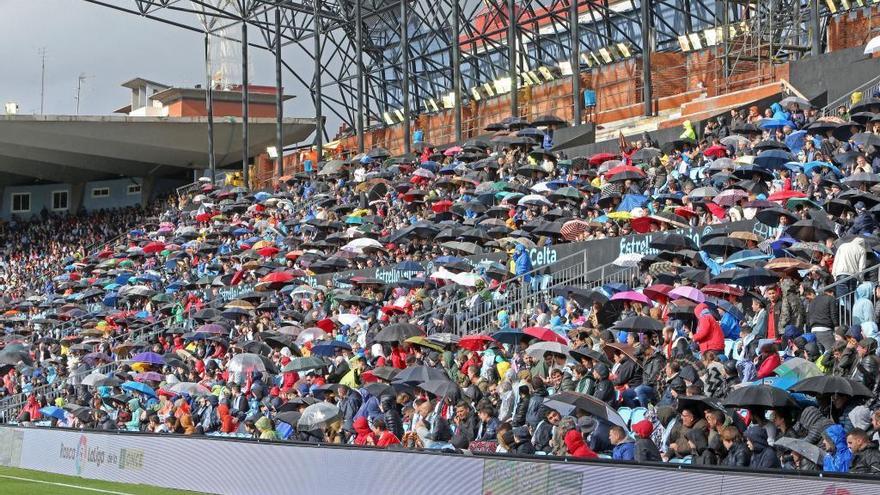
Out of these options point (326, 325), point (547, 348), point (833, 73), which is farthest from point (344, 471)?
point (833, 73)

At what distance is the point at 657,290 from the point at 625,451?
5329 mm

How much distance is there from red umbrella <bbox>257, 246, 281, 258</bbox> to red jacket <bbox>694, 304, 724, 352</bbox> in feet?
67.1

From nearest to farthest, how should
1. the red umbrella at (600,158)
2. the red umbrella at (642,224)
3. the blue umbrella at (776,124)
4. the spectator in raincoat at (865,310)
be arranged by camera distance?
the spectator in raincoat at (865,310), the red umbrella at (642,224), the blue umbrella at (776,124), the red umbrella at (600,158)

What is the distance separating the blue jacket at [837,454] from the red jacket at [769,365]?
2.54 metres

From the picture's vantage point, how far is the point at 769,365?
52.9 ft

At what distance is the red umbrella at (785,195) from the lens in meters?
21.0

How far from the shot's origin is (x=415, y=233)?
30.2 meters

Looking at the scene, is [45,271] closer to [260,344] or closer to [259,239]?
[259,239]

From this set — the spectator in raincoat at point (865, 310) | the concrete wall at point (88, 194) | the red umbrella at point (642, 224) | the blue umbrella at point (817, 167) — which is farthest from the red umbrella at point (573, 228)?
the concrete wall at point (88, 194)

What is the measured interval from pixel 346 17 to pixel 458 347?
32047mm

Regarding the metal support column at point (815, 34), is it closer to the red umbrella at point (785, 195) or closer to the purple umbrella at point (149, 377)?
the red umbrella at point (785, 195)

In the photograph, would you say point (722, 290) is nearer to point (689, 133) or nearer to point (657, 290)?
point (657, 290)

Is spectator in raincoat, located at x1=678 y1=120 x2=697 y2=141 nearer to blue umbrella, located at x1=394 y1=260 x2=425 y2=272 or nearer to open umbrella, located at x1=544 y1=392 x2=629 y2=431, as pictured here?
blue umbrella, located at x1=394 y1=260 x2=425 y2=272

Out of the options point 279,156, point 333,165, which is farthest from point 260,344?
point 279,156
